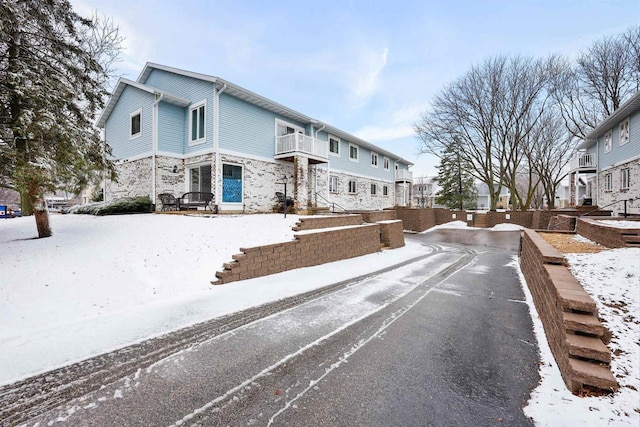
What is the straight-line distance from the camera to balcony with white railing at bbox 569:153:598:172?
1981 cm

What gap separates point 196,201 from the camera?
13062mm

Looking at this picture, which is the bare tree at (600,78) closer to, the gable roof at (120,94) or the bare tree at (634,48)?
the bare tree at (634,48)

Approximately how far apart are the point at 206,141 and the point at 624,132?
73.8ft

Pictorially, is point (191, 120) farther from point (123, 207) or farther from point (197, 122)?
point (123, 207)

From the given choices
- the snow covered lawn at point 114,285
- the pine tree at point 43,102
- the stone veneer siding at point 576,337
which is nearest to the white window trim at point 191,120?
the pine tree at point 43,102

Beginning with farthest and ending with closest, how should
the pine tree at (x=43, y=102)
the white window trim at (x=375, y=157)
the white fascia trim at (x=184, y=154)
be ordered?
the white window trim at (x=375, y=157)
the white fascia trim at (x=184, y=154)
the pine tree at (x=43, y=102)

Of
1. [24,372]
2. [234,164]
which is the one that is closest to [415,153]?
[234,164]

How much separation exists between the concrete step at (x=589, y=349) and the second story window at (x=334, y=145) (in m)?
17.3

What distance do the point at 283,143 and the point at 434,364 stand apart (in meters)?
13.3

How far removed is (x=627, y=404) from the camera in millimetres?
2143

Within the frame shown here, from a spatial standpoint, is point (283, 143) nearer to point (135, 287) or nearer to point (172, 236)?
point (172, 236)

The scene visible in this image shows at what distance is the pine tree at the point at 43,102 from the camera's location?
556cm

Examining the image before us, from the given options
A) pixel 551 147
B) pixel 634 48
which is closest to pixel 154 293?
pixel 634 48

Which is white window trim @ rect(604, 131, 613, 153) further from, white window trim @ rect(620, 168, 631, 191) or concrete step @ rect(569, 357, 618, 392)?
concrete step @ rect(569, 357, 618, 392)
